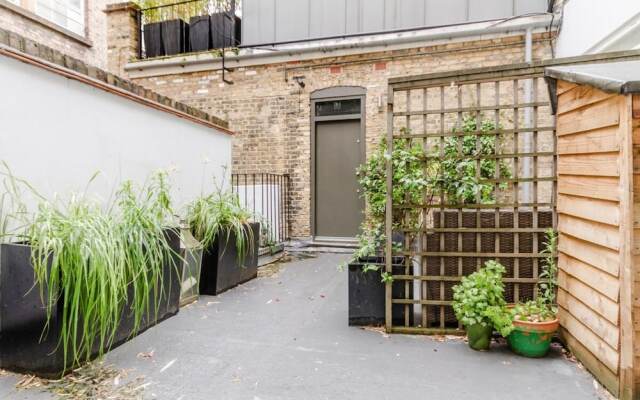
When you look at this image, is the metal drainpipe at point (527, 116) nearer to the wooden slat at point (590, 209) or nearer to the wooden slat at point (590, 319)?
the wooden slat at point (590, 209)

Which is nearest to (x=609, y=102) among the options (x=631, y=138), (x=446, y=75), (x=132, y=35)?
(x=631, y=138)

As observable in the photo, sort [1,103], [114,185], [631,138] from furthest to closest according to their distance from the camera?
1. [114,185]
2. [1,103]
3. [631,138]

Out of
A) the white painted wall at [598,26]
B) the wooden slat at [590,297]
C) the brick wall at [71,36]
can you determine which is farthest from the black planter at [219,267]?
the brick wall at [71,36]

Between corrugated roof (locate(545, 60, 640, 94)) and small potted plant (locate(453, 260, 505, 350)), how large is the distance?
1364 millimetres

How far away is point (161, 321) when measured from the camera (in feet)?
11.3

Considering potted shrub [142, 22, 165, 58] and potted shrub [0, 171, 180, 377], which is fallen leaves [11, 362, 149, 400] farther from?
potted shrub [142, 22, 165, 58]

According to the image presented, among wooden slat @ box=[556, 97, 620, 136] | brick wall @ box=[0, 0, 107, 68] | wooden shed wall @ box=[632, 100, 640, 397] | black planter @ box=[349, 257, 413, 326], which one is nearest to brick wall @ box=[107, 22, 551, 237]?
brick wall @ box=[0, 0, 107, 68]

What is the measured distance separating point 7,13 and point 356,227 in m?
6.87

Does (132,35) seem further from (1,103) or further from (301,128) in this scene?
(1,103)

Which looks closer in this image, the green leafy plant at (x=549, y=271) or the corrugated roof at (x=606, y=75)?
the corrugated roof at (x=606, y=75)

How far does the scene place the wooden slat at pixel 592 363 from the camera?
229 cm

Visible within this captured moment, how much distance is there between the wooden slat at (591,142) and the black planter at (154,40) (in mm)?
7560

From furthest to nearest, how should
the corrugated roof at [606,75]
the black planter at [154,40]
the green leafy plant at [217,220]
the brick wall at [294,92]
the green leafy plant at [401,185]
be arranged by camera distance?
the black planter at [154,40]
the brick wall at [294,92]
the green leafy plant at [217,220]
the green leafy plant at [401,185]
the corrugated roof at [606,75]

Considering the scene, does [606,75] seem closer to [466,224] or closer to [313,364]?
[466,224]
